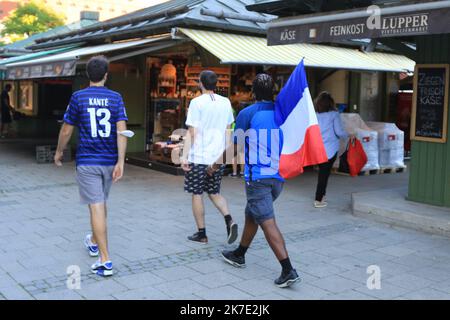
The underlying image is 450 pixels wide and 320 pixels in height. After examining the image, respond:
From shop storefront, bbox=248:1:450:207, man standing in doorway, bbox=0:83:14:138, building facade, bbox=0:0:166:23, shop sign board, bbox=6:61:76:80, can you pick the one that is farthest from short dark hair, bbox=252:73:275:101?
building facade, bbox=0:0:166:23

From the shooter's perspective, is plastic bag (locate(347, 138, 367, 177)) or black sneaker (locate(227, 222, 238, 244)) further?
Result: plastic bag (locate(347, 138, 367, 177))

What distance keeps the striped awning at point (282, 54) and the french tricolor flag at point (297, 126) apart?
149 inches

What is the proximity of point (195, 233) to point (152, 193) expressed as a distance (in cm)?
285

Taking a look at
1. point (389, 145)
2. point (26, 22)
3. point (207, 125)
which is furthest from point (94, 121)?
point (26, 22)

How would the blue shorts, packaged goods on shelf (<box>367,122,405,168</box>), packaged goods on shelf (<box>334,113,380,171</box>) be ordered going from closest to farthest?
Answer: the blue shorts < packaged goods on shelf (<box>334,113,380,171</box>) < packaged goods on shelf (<box>367,122,405,168</box>)

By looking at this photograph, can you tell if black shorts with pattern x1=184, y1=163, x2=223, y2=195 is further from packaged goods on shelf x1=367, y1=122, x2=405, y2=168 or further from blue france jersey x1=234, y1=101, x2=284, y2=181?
packaged goods on shelf x1=367, y1=122, x2=405, y2=168

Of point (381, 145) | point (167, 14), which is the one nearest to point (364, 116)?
point (381, 145)

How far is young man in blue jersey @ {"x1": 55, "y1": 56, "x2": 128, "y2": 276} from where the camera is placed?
440cm

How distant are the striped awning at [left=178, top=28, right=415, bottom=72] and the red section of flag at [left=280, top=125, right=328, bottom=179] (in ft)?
12.9

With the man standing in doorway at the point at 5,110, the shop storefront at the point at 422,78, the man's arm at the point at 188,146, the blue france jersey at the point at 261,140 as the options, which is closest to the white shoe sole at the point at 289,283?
the blue france jersey at the point at 261,140

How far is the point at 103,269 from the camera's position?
14.6 ft

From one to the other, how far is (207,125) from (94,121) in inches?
51.7

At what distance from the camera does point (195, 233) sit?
227 inches

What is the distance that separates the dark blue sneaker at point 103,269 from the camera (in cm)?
445
